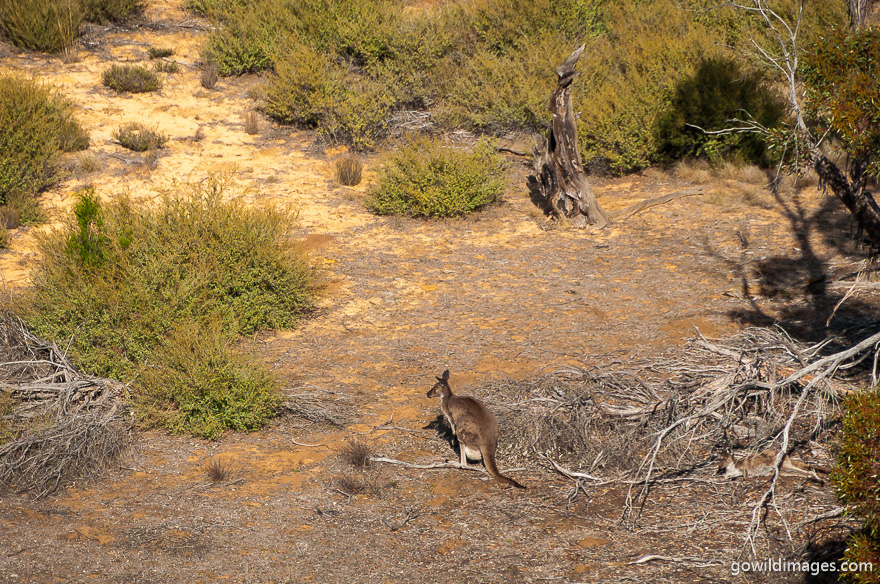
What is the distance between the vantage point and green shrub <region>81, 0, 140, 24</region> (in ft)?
59.7

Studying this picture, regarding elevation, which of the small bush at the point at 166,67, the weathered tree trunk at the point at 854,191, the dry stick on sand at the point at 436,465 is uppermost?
the weathered tree trunk at the point at 854,191

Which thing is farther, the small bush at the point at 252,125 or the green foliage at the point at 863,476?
the small bush at the point at 252,125

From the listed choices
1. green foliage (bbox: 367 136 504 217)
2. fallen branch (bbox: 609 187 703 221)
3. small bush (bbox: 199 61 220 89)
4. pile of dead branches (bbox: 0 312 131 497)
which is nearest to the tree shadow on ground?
fallen branch (bbox: 609 187 703 221)

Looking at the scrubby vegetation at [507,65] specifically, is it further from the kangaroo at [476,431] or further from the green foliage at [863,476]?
the green foliage at [863,476]

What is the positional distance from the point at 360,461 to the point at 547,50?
11640 millimetres

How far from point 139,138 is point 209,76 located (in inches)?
130

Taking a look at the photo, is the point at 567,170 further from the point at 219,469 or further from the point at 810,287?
the point at 219,469

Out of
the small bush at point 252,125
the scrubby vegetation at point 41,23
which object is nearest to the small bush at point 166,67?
the scrubby vegetation at point 41,23

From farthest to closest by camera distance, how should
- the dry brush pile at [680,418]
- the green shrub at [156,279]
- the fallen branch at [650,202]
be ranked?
the fallen branch at [650,202], the green shrub at [156,279], the dry brush pile at [680,418]

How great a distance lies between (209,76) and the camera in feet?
55.4

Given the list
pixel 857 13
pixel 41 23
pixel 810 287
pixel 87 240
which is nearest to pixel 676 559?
pixel 857 13

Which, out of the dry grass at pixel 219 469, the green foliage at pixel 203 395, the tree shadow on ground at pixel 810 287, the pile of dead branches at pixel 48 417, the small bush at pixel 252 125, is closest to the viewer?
the pile of dead branches at pixel 48 417

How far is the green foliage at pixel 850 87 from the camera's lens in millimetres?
4906

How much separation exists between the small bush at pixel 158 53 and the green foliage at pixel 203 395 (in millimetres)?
12903
